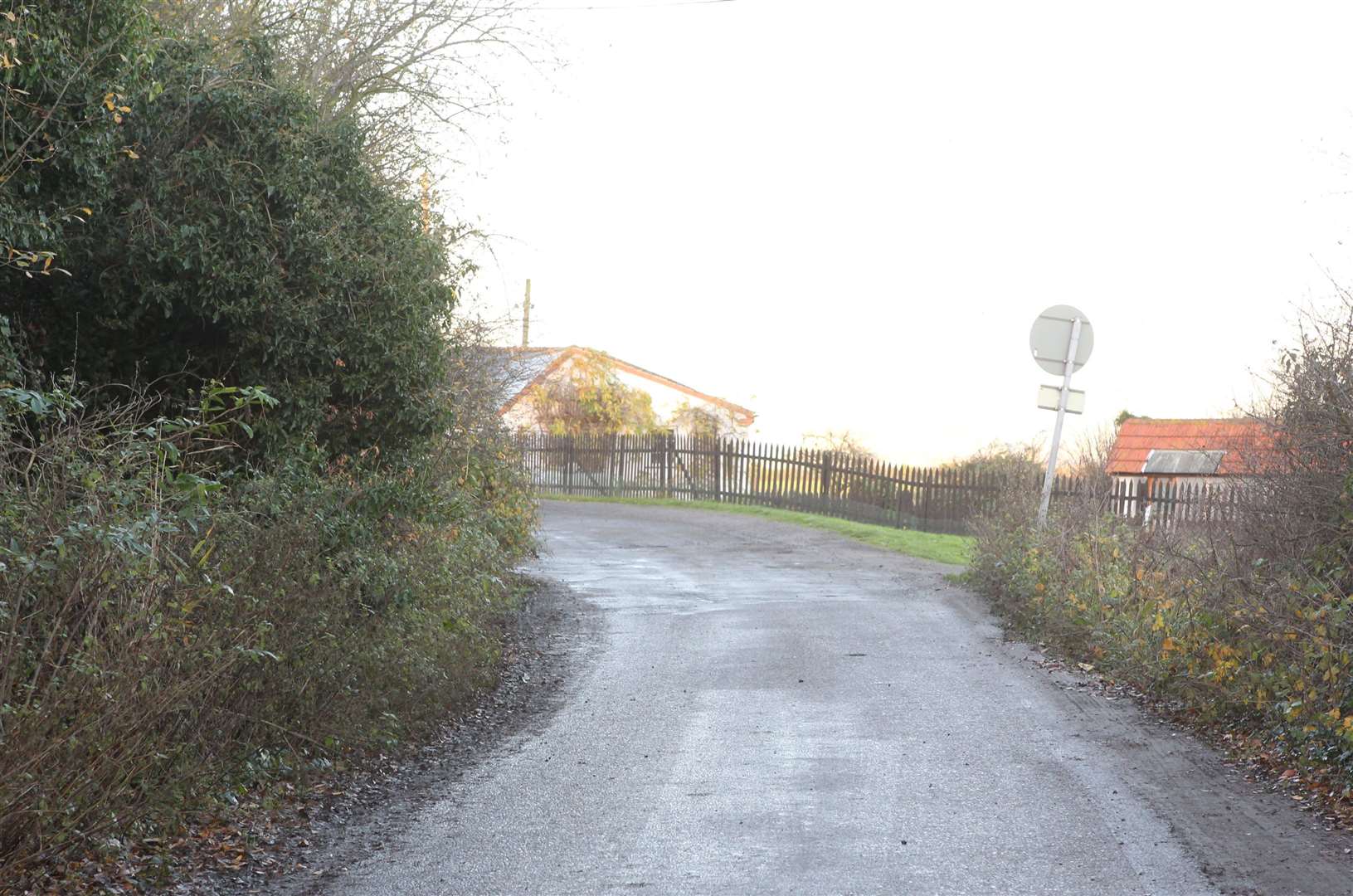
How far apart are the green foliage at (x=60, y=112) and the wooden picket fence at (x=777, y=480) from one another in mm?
14719

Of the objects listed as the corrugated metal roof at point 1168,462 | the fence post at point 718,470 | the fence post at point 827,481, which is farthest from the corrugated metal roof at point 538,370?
the corrugated metal roof at point 1168,462

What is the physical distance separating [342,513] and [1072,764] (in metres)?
4.68

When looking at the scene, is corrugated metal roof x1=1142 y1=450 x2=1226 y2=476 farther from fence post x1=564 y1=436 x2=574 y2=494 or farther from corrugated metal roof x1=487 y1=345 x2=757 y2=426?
fence post x1=564 y1=436 x2=574 y2=494

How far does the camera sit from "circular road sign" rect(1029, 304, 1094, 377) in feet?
50.3

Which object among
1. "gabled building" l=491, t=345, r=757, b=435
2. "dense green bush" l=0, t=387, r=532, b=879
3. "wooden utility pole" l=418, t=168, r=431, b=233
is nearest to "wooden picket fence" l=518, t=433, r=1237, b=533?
"gabled building" l=491, t=345, r=757, b=435

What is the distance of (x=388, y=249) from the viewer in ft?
31.8

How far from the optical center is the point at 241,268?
29.0 ft

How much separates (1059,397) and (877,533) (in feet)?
34.1

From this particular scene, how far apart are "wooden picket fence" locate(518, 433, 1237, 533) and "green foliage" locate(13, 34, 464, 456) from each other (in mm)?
13344

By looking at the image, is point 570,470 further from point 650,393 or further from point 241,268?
point 241,268

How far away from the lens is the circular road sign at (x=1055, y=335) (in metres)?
15.3

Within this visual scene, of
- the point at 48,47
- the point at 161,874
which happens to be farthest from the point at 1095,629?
the point at 48,47

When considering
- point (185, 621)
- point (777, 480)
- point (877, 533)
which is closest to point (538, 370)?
point (877, 533)

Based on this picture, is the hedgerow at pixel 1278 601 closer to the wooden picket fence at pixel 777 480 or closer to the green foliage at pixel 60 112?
the green foliage at pixel 60 112
